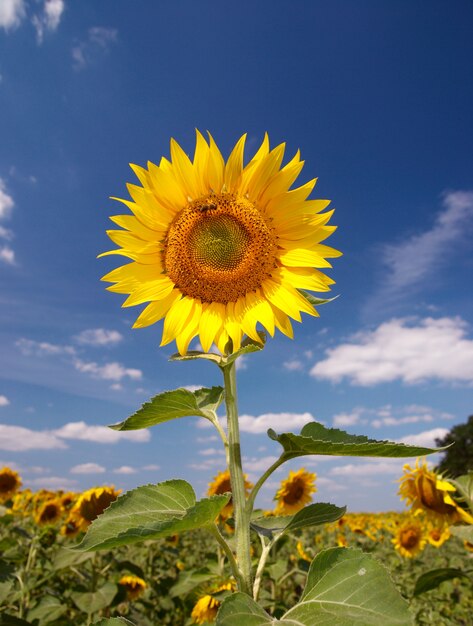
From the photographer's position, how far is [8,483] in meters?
9.00

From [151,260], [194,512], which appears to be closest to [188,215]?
[151,260]

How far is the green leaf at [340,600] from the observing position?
1526 millimetres

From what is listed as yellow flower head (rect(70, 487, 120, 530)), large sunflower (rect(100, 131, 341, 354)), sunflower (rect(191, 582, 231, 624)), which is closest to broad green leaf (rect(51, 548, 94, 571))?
sunflower (rect(191, 582, 231, 624))

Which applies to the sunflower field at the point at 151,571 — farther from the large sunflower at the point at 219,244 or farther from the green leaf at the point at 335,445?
the large sunflower at the point at 219,244

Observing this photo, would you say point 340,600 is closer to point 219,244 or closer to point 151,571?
point 219,244

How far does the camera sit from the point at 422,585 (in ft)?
11.3

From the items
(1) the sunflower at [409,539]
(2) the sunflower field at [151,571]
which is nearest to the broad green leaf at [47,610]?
(2) the sunflower field at [151,571]

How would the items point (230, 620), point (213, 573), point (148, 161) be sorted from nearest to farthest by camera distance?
point (230, 620), point (148, 161), point (213, 573)

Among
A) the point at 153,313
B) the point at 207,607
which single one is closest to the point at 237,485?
the point at 153,313

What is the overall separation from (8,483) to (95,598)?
16.0 feet

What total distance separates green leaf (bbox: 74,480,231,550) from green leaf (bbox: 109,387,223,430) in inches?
9.7

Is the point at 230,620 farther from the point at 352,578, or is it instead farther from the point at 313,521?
the point at 313,521

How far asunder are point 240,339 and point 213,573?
342 cm

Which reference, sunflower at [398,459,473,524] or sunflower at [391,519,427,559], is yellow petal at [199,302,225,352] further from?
sunflower at [391,519,427,559]
